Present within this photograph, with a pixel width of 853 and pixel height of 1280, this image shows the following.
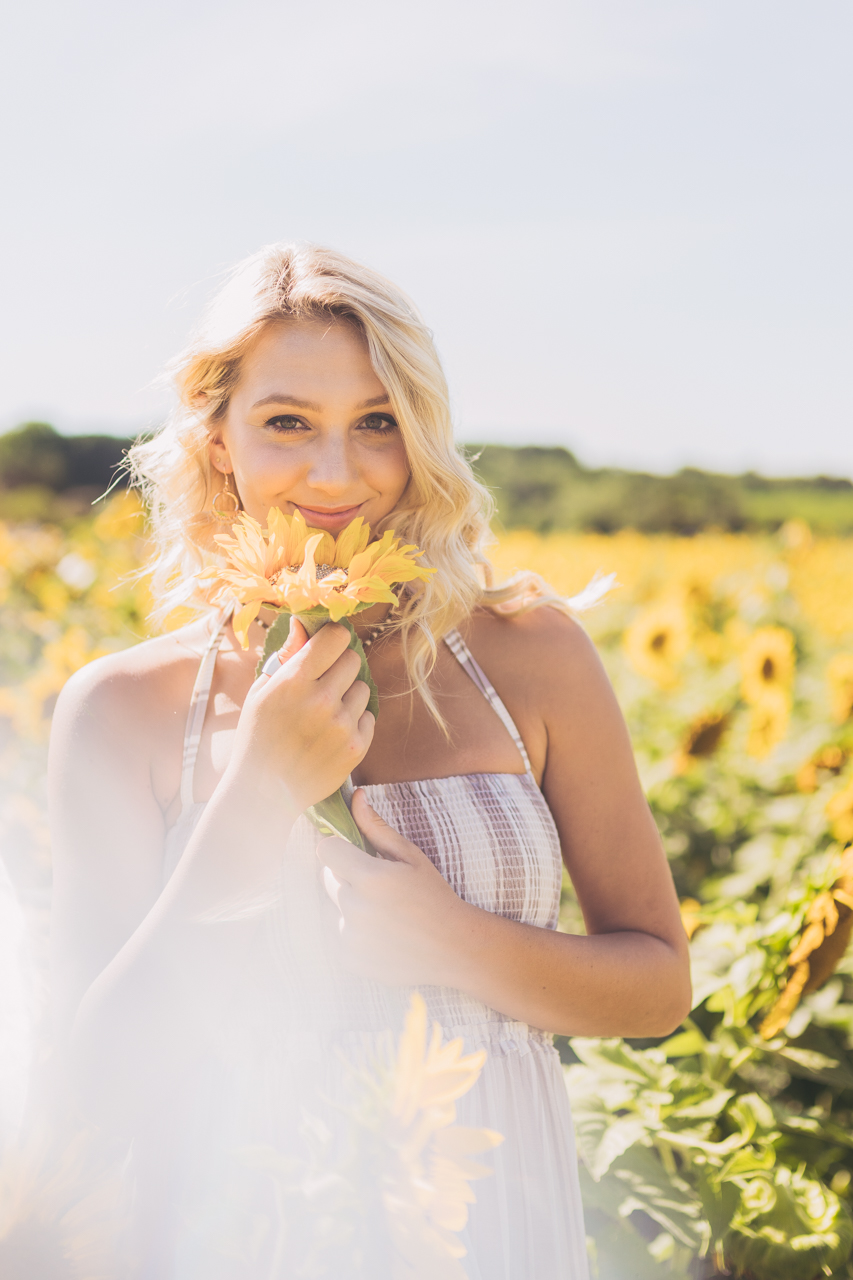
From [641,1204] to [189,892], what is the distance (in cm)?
113

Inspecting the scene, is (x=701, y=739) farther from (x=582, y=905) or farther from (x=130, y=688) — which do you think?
(x=130, y=688)

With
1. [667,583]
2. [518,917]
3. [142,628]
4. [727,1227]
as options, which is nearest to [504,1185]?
[518,917]

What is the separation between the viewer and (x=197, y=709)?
5.20 feet

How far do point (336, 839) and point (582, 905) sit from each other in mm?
615

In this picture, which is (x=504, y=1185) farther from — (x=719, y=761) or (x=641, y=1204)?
(x=719, y=761)

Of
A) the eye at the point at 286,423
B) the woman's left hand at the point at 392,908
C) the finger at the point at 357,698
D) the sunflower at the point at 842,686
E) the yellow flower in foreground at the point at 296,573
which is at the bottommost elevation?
the sunflower at the point at 842,686

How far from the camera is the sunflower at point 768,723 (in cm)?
359

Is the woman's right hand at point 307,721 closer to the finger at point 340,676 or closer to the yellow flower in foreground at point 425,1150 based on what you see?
the finger at point 340,676

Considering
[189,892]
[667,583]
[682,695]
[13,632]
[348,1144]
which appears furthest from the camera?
[667,583]

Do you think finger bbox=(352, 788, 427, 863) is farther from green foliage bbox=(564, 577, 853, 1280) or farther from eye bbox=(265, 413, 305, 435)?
green foliage bbox=(564, 577, 853, 1280)

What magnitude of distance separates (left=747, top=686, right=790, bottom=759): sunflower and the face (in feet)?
8.10

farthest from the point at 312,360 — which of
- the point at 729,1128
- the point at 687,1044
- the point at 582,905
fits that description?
the point at 729,1128

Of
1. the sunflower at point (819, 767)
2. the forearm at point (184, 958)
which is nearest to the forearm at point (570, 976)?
the forearm at point (184, 958)

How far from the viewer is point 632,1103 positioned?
1851 mm
